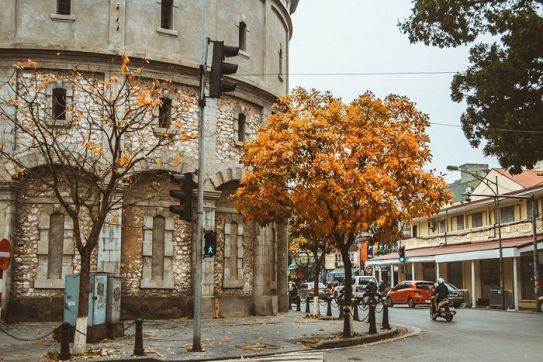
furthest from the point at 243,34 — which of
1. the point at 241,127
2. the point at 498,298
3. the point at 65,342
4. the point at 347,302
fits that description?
the point at 498,298

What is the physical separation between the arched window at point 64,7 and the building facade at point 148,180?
0.04 m

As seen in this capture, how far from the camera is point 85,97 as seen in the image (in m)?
23.4

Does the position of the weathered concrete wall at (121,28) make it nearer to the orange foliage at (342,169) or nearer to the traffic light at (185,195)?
the orange foliage at (342,169)

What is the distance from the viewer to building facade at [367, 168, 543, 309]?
38750 mm

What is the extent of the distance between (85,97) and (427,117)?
38.5 ft

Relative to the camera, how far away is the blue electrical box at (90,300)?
16734mm

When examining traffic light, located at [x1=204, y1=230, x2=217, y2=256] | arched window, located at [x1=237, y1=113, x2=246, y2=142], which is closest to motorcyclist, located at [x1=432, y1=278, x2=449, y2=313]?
arched window, located at [x1=237, y1=113, x2=246, y2=142]

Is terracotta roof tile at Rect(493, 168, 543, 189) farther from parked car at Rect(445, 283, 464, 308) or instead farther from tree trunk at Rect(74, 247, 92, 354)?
tree trunk at Rect(74, 247, 92, 354)

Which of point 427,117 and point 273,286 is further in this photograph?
point 273,286

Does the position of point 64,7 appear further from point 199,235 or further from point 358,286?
point 358,286

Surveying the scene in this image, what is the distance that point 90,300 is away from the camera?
16.8 m

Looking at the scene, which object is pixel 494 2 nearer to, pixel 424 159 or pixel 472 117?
pixel 472 117

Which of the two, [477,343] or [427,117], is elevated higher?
[427,117]

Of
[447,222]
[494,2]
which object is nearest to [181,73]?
[494,2]
